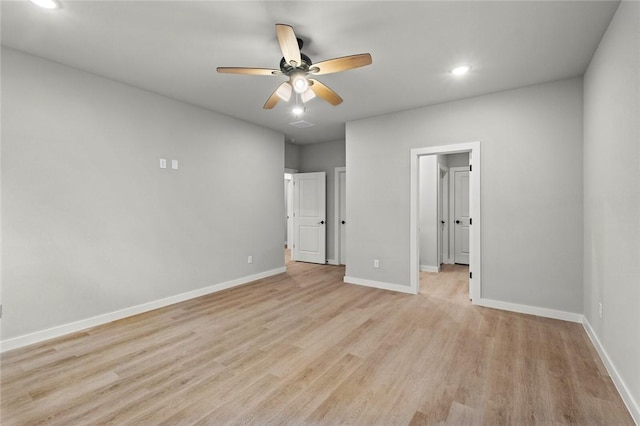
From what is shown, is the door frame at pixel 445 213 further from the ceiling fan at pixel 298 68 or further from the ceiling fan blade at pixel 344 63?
the ceiling fan blade at pixel 344 63

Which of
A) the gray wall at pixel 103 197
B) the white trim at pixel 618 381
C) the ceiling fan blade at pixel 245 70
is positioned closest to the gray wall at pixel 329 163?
the gray wall at pixel 103 197

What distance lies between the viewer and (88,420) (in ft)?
5.68

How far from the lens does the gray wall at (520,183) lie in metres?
3.26

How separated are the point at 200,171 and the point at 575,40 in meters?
4.49

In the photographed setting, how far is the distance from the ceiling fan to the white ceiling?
270mm

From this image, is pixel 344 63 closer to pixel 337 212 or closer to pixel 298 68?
pixel 298 68

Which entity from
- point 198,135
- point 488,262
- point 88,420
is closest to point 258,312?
point 88,420

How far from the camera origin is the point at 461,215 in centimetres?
654

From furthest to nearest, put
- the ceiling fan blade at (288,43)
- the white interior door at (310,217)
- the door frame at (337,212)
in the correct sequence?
the white interior door at (310,217) → the door frame at (337,212) → the ceiling fan blade at (288,43)

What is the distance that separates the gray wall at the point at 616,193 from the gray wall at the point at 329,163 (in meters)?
4.22

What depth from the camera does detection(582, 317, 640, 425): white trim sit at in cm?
173

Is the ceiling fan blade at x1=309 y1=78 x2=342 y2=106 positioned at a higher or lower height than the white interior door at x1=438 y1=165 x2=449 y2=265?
higher

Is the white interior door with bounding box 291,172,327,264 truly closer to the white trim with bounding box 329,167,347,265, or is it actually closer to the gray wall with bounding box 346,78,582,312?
the white trim with bounding box 329,167,347,265

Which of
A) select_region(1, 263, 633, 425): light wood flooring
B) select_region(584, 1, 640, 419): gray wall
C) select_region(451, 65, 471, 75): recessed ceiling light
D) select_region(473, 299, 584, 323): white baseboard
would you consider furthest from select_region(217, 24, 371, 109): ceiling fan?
select_region(473, 299, 584, 323): white baseboard
